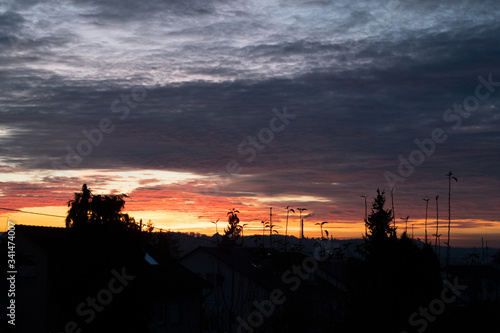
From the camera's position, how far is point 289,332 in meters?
9.44

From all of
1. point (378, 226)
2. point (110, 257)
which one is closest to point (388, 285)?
point (378, 226)

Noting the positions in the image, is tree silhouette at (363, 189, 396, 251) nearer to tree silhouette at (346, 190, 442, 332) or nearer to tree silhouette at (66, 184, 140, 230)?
tree silhouette at (346, 190, 442, 332)

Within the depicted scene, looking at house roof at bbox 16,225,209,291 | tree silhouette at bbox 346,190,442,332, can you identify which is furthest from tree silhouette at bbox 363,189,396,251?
house roof at bbox 16,225,209,291

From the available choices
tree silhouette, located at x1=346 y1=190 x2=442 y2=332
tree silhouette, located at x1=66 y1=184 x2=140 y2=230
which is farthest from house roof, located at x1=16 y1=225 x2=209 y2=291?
tree silhouette, located at x1=346 y1=190 x2=442 y2=332

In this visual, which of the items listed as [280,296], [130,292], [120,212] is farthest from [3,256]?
[280,296]

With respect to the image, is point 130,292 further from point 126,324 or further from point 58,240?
point 58,240

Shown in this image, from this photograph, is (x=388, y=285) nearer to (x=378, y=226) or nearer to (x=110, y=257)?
(x=378, y=226)

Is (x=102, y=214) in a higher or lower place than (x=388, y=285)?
higher

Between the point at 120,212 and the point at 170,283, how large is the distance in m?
10.6

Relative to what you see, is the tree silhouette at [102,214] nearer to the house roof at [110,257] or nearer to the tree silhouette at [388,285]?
the house roof at [110,257]

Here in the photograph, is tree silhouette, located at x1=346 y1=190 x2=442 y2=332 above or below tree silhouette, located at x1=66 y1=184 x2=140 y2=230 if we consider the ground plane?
below

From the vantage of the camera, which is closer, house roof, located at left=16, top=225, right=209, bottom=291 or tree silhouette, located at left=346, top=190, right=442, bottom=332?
tree silhouette, located at left=346, top=190, right=442, bottom=332

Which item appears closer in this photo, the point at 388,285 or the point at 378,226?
the point at 388,285

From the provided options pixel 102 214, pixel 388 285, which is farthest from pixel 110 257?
pixel 388 285
